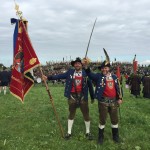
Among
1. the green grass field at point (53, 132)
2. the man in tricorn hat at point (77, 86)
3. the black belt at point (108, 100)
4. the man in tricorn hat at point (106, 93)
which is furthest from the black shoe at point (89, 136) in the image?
the black belt at point (108, 100)

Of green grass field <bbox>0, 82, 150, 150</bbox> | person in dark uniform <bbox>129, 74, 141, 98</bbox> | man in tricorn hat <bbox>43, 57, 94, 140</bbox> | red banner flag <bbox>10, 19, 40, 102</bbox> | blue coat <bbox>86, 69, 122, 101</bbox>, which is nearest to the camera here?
green grass field <bbox>0, 82, 150, 150</bbox>

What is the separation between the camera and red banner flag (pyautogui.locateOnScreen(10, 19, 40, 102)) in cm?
987

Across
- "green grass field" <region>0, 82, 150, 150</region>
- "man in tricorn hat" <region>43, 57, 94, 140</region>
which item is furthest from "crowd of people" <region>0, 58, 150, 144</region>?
"green grass field" <region>0, 82, 150, 150</region>

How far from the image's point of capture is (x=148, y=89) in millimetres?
23328

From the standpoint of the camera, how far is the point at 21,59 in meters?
9.97

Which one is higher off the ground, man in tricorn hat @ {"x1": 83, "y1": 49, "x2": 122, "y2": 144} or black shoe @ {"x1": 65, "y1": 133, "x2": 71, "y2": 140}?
man in tricorn hat @ {"x1": 83, "y1": 49, "x2": 122, "y2": 144}

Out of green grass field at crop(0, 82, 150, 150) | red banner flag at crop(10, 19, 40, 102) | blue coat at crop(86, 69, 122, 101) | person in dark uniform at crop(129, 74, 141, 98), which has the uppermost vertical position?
red banner flag at crop(10, 19, 40, 102)

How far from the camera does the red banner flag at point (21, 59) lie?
9867mm

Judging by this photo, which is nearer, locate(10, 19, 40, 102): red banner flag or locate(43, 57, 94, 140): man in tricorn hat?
locate(43, 57, 94, 140): man in tricorn hat

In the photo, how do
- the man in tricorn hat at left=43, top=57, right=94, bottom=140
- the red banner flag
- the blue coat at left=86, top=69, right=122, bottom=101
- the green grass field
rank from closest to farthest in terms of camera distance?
the green grass field < the blue coat at left=86, top=69, right=122, bottom=101 < the man in tricorn hat at left=43, top=57, right=94, bottom=140 < the red banner flag

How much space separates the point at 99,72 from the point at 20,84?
8.11 ft

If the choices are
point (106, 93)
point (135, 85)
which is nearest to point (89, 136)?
point (106, 93)

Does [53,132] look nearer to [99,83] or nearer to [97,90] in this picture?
A: [97,90]

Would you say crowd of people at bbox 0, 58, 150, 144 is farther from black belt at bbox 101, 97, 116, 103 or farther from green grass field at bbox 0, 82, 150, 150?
green grass field at bbox 0, 82, 150, 150
